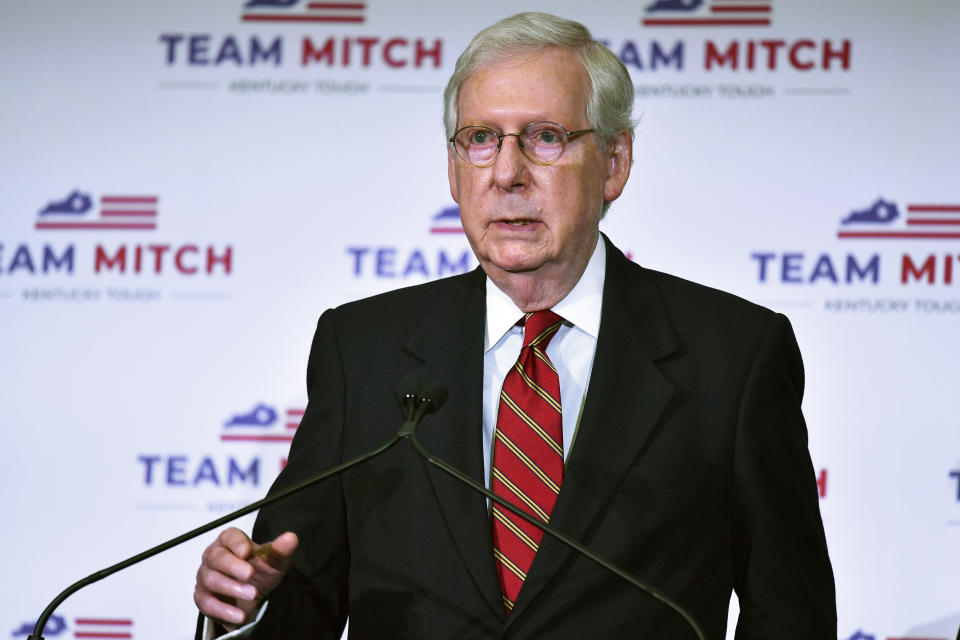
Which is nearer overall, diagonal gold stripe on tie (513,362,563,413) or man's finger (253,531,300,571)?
man's finger (253,531,300,571)

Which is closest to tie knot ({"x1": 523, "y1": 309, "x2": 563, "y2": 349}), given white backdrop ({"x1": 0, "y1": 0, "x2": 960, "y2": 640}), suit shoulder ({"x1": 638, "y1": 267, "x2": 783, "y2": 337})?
suit shoulder ({"x1": 638, "y1": 267, "x2": 783, "y2": 337})

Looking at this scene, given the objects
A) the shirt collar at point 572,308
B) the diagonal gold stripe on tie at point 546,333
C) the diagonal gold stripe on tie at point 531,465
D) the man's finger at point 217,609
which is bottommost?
the man's finger at point 217,609

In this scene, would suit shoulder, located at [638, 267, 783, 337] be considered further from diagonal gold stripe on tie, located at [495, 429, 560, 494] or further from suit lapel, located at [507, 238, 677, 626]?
diagonal gold stripe on tie, located at [495, 429, 560, 494]

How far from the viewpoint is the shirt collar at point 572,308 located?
2125 mm

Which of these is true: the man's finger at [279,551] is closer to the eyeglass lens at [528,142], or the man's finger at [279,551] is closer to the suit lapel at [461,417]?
the suit lapel at [461,417]

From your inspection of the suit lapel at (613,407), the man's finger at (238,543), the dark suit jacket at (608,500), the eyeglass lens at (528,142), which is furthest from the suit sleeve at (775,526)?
the man's finger at (238,543)

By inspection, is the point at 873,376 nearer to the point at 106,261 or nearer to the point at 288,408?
the point at 288,408

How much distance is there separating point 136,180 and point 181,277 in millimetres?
343

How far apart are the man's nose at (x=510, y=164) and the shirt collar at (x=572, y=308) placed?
231mm

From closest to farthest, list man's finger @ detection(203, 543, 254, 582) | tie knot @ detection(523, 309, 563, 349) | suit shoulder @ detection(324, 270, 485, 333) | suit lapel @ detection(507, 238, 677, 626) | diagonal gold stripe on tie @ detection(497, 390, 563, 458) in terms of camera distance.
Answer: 1. man's finger @ detection(203, 543, 254, 582)
2. suit lapel @ detection(507, 238, 677, 626)
3. diagonal gold stripe on tie @ detection(497, 390, 563, 458)
4. tie knot @ detection(523, 309, 563, 349)
5. suit shoulder @ detection(324, 270, 485, 333)

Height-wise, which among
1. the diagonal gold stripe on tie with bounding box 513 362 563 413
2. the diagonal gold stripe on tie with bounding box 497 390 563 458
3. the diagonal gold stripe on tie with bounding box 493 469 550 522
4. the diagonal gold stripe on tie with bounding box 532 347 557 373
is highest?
the diagonal gold stripe on tie with bounding box 532 347 557 373

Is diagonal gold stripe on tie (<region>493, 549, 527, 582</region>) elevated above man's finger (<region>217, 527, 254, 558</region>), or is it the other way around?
man's finger (<region>217, 527, 254, 558</region>)

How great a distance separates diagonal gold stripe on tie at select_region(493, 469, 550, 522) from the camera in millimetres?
1922

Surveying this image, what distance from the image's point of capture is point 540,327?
2.09 m
